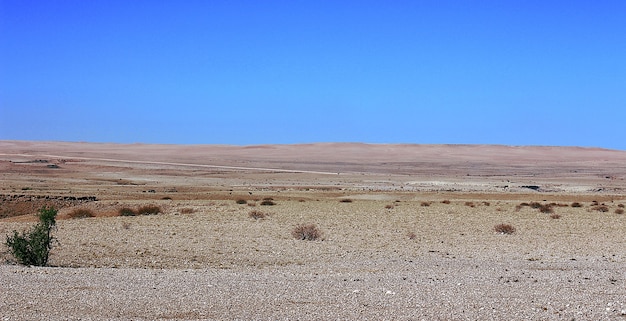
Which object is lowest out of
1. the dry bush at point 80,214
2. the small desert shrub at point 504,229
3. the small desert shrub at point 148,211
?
the dry bush at point 80,214

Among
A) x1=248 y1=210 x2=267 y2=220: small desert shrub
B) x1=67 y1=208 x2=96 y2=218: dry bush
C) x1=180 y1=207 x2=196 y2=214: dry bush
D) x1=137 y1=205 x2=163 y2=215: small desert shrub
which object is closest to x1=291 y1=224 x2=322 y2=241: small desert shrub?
x1=248 y1=210 x2=267 y2=220: small desert shrub

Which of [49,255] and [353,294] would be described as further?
[49,255]

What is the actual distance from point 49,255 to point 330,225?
11.2 meters

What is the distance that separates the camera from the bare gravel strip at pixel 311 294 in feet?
32.2

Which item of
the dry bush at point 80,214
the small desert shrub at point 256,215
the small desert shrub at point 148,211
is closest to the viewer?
the small desert shrub at point 256,215

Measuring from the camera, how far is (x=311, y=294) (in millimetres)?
11305

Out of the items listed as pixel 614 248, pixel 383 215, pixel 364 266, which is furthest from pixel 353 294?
pixel 383 215

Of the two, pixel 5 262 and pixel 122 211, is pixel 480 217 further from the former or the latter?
pixel 5 262

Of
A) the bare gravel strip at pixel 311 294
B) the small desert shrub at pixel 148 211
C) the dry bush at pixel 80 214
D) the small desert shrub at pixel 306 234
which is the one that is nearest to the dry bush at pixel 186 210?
the small desert shrub at pixel 148 211

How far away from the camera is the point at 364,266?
15703 millimetres

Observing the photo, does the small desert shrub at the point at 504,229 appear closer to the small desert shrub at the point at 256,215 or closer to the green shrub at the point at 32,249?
the small desert shrub at the point at 256,215

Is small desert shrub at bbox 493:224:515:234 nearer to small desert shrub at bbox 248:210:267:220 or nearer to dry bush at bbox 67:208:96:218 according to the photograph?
small desert shrub at bbox 248:210:267:220

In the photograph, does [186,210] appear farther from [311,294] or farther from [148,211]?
[311,294]

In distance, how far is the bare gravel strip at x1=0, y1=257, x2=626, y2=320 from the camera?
9.83m
